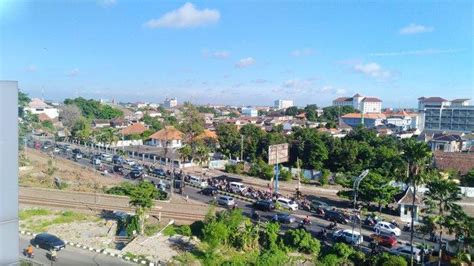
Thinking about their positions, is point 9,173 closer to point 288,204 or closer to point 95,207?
point 95,207

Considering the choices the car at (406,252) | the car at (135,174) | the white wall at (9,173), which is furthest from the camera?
the car at (135,174)

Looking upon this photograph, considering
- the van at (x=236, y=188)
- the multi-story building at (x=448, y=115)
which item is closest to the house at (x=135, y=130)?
the van at (x=236, y=188)

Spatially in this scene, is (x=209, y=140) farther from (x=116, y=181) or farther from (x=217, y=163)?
(x=116, y=181)

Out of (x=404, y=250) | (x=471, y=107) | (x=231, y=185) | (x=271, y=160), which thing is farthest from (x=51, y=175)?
(x=471, y=107)

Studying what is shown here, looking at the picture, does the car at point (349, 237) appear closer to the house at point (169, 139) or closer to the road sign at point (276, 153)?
the road sign at point (276, 153)

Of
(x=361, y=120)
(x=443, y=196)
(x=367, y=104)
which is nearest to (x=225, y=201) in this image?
(x=443, y=196)

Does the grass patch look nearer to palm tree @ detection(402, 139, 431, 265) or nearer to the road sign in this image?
the road sign
